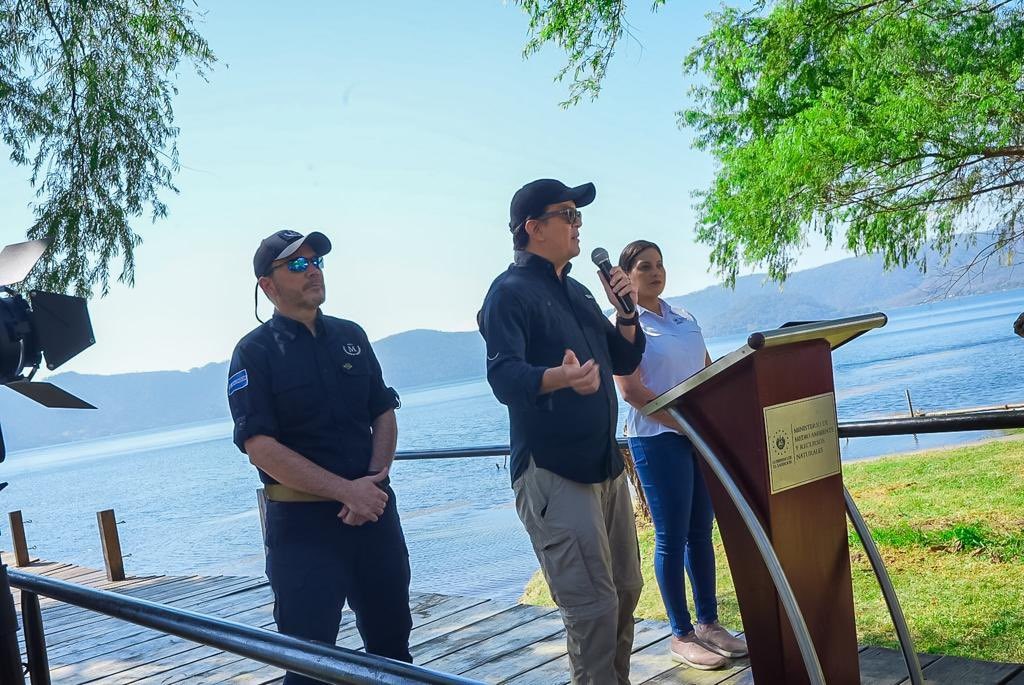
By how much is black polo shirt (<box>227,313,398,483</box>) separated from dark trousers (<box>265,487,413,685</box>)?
0.15 m

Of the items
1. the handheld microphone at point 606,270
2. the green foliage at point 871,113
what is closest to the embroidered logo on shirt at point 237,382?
the handheld microphone at point 606,270

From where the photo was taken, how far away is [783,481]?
205 cm

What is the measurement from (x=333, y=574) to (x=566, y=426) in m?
0.78

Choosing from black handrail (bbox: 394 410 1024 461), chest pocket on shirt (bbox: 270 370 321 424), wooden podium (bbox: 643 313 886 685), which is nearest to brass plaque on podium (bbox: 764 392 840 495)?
wooden podium (bbox: 643 313 886 685)

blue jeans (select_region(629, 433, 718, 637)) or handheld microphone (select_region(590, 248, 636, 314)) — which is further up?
handheld microphone (select_region(590, 248, 636, 314))

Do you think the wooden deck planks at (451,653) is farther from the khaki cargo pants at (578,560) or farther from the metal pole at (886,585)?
the metal pole at (886,585)

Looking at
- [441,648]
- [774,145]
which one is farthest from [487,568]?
[441,648]

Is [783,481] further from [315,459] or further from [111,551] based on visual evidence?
[111,551]

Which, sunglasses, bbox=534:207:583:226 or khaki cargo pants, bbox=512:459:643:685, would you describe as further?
sunglasses, bbox=534:207:583:226

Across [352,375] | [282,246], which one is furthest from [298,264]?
[352,375]

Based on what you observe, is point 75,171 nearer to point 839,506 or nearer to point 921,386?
point 839,506

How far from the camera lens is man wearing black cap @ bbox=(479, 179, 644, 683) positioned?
8.85 feet

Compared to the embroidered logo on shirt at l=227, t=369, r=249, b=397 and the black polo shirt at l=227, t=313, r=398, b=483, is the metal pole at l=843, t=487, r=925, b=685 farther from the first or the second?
the embroidered logo on shirt at l=227, t=369, r=249, b=397

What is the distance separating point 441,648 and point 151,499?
56.5 meters
